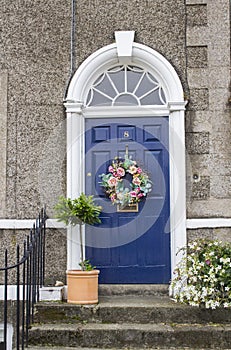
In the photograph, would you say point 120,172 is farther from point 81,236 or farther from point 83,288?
point 83,288

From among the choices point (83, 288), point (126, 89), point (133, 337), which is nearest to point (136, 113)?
point (126, 89)

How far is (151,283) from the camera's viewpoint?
6.57 m

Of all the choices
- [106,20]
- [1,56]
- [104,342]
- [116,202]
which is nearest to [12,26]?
[1,56]

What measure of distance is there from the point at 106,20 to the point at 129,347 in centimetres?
373

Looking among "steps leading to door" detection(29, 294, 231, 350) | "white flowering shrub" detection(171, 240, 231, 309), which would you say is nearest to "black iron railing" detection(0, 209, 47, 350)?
"steps leading to door" detection(29, 294, 231, 350)

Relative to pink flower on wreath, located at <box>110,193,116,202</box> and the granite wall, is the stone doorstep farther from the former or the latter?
pink flower on wreath, located at <box>110,193,116,202</box>

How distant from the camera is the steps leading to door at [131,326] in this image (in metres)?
5.39

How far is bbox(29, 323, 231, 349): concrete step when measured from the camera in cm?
539

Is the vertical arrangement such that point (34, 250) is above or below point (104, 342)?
above

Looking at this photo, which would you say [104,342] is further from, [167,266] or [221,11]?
[221,11]

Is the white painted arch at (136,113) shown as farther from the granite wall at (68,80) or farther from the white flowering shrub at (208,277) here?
the white flowering shrub at (208,277)

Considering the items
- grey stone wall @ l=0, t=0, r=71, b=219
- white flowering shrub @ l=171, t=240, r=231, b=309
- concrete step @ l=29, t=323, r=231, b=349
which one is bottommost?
concrete step @ l=29, t=323, r=231, b=349

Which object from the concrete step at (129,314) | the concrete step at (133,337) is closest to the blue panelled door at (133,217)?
the concrete step at (129,314)

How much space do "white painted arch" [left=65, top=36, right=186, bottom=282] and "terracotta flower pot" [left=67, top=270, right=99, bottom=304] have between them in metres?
0.40
